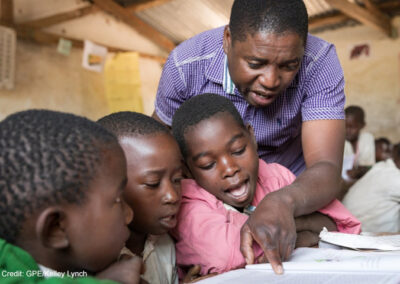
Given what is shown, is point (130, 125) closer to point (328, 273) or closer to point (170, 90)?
point (170, 90)

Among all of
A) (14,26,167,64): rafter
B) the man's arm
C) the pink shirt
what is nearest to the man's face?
the man's arm

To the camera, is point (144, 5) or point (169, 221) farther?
point (144, 5)

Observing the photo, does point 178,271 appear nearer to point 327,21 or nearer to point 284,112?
point 284,112

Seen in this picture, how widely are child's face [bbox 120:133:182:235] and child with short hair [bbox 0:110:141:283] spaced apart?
0.86ft

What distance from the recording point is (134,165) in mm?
1057

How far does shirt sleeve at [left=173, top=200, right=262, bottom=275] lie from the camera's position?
105 cm

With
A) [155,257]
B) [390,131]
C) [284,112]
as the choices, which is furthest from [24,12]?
[390,131]

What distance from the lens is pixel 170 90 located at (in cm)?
161

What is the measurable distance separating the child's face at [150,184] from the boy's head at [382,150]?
4.48m

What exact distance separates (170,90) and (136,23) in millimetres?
4802

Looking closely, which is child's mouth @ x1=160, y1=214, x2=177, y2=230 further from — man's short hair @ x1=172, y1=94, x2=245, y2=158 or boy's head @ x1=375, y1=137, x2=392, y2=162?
boy's head @ x1=375, y1=137, x2=392, y2=162

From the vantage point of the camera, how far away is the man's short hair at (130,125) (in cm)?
110

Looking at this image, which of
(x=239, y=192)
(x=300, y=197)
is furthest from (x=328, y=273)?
(x=239, y=192)

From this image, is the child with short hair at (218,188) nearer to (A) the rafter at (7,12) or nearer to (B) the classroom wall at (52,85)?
(B) the classroom wall at (52,85)
